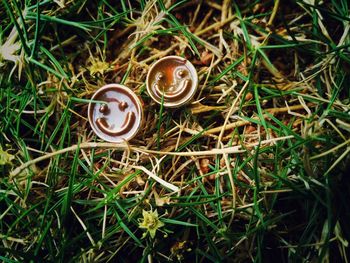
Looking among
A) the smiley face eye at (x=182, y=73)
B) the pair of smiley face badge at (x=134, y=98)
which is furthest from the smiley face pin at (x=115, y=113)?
the smiley face eye at (x=182, y=73)

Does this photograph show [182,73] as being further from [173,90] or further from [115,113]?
[115,113]

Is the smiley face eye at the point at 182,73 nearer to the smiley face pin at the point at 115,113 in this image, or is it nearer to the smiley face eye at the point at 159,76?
the smiley face eye at the point at 159,76

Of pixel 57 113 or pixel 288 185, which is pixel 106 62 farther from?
pixel 288 185

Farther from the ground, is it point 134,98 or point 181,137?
point 134,98

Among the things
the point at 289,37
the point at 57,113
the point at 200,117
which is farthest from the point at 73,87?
the point at 289,37

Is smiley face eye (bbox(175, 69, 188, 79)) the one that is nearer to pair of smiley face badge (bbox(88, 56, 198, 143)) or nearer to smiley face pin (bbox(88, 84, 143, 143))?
pair of smiley face badge (bbox(88, 56, 198, 143))

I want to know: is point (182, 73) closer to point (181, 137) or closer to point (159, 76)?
point (159, 76)

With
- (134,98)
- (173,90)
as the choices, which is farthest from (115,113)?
(173,90)
